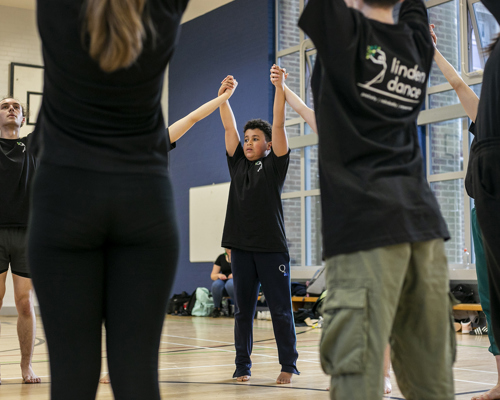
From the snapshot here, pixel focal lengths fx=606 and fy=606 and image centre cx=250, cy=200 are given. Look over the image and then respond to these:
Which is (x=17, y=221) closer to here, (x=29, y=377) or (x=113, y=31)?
(x=29, y=377)

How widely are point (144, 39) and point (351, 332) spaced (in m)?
0.77

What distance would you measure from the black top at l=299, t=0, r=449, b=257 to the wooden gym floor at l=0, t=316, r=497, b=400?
6.94 ft

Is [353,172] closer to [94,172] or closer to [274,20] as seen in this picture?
[94,172]

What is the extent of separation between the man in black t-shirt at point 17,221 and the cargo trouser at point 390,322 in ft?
9.36

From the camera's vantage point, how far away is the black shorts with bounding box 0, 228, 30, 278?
3.77 m

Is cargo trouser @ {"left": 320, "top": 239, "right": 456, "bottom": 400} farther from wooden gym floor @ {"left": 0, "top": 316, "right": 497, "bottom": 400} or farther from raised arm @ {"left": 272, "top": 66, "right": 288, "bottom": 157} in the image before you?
raised arm @ {"left": 272, "top": 66, "right": 288, "bottom": 157}

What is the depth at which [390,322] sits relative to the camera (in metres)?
1.38

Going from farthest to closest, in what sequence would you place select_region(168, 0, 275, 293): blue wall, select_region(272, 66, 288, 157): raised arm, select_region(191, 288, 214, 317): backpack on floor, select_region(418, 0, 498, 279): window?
select_region(168, 0, 275, 293): blue wall, select_region(191, 288, 214, 317): backpack on floor, select_region(418, 0, 498, 279): window, select_region(272, 66, 288, 157): raised arm

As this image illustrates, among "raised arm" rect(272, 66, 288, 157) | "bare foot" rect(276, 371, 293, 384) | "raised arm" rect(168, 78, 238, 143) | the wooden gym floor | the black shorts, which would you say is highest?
"raised arm" rect(272, 66, 288, 157)

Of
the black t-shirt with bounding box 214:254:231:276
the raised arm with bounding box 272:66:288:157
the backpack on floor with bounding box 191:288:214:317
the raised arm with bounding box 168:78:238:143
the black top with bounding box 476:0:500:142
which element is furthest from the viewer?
the backpack on floor with bounding box 191:288:214:317

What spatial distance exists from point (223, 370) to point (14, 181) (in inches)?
76.5

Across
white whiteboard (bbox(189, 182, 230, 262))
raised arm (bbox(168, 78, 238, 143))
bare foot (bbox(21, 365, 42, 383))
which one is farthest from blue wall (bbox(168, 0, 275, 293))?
raised arm (bbox(168, 78, 238, 143))

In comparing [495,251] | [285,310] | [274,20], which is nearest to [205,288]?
[274,20]

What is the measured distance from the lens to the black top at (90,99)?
1.25 m
